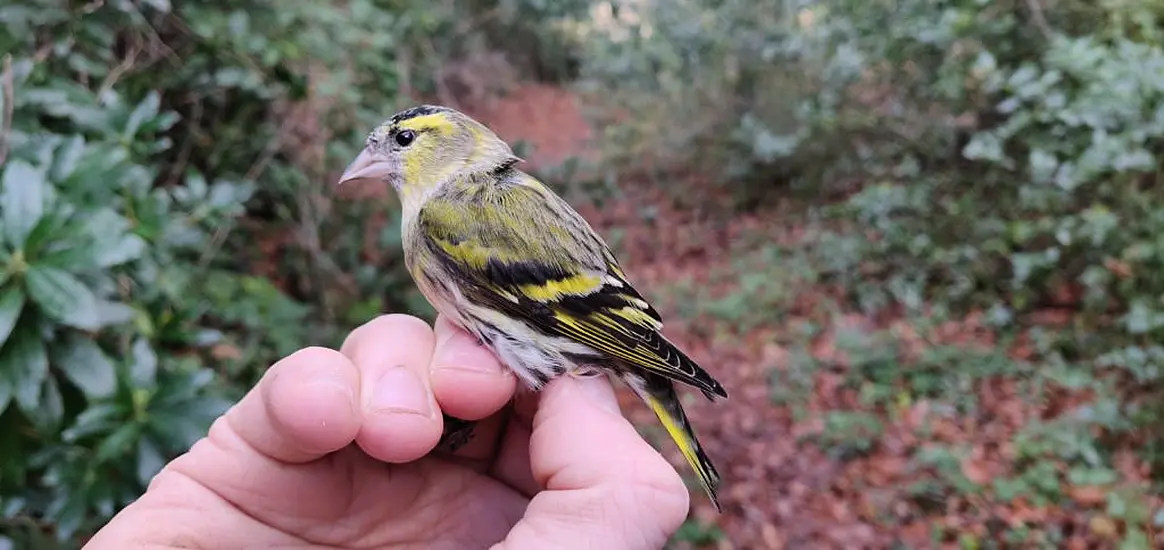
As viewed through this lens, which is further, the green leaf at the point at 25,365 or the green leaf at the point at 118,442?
the green leaf at the point at 118,442

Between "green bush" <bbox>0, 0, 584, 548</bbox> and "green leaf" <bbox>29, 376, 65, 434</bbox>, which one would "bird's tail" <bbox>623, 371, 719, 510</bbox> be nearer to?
"green bush" <bbox>0, 0, 584, 548</bbox>

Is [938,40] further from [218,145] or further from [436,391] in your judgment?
[436,391]

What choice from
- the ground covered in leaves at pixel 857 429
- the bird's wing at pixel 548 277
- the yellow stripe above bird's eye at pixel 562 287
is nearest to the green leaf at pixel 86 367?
the bird's wing at pixel 548 277

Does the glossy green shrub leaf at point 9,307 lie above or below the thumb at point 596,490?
below

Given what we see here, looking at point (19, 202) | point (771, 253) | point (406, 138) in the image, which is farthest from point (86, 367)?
point (771, 253)

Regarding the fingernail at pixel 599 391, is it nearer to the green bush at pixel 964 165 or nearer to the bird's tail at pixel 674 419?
the bird's tail at pixel 674 419

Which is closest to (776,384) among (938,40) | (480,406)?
(938,40)

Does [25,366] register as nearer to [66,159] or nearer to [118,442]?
[118,442]
